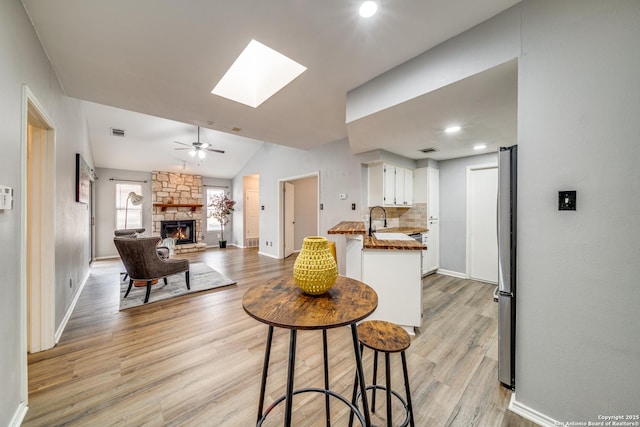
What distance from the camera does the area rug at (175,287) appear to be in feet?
10.4

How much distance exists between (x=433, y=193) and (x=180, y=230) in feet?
23.0

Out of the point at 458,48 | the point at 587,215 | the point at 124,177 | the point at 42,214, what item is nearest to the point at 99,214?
the point at 124,177

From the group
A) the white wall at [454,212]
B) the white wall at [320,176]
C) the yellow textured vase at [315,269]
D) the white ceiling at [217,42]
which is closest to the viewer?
the yellow textured vase at [315,269]

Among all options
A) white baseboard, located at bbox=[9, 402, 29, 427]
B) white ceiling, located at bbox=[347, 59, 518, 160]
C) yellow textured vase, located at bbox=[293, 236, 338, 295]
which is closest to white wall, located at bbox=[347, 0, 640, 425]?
white ceiling, located at bbox=[347, 59, 518, 160]

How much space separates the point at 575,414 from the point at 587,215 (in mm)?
1068

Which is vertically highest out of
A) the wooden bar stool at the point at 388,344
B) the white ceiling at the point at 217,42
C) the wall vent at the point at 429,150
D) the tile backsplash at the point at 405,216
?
the white ceiling at the point at 217,42

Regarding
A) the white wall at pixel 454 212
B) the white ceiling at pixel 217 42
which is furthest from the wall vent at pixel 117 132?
the white wall at pixel 454 212

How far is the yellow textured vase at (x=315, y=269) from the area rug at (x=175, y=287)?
309 centimetres

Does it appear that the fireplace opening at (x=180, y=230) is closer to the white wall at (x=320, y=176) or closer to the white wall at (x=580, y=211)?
the white wall at (x=320, y=176)

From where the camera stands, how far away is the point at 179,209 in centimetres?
706

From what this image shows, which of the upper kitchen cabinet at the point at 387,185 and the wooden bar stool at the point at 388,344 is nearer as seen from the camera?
the wooden bar stool at the point at 388,344

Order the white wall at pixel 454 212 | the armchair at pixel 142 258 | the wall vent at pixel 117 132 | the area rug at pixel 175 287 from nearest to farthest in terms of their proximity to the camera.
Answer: the armchair at pixel 142 258 < the area rug at pixel 175 287 < the white wall at pixel 454 212 < the wall vent at pixel 117 132

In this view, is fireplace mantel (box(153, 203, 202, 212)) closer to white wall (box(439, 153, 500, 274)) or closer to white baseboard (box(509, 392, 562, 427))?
white wall (box(439, 153, 500, 274))

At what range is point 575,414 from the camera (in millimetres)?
1233
